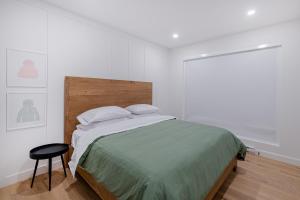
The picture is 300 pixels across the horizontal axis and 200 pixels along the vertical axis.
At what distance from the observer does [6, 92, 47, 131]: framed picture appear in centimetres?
193

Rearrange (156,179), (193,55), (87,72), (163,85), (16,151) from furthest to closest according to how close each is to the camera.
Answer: (163,85)
(193,55)
(87,72)
(16,151)
(156,179)

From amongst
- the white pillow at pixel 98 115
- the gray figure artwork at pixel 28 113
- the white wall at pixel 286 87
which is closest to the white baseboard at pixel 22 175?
the gray figure artwork at pixel 28 113

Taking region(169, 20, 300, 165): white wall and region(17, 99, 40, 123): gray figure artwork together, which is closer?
region(17, 99, 40, 123): gray figure artwork

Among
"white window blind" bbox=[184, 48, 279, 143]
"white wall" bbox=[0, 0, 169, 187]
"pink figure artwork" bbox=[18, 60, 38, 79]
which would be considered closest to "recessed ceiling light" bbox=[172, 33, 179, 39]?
"white window blind" bbox=[184, 48, 279, 143]

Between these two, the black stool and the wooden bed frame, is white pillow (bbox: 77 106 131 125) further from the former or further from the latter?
the black stool

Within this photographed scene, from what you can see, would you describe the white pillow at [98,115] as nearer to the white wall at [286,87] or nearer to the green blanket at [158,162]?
the green blanket at [158,162]

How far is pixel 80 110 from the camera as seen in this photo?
Answer: 2.53 metres

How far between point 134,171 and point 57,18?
2.54 meters

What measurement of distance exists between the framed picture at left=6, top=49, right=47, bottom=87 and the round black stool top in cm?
90

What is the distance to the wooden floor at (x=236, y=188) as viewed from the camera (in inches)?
69.4

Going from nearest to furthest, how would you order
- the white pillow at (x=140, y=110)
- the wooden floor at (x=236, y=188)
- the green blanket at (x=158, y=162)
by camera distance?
the green blanket at (x=158, y=162) → the wooden floor at (x=236, y=188) → the white pillow at (x=140, y=110)

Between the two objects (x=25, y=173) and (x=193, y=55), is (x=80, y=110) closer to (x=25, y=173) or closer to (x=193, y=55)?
(x=25, y=173)

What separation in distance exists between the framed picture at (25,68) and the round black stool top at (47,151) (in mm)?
905

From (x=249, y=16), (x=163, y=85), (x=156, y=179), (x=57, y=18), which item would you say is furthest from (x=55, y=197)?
(x=249, y=16)
